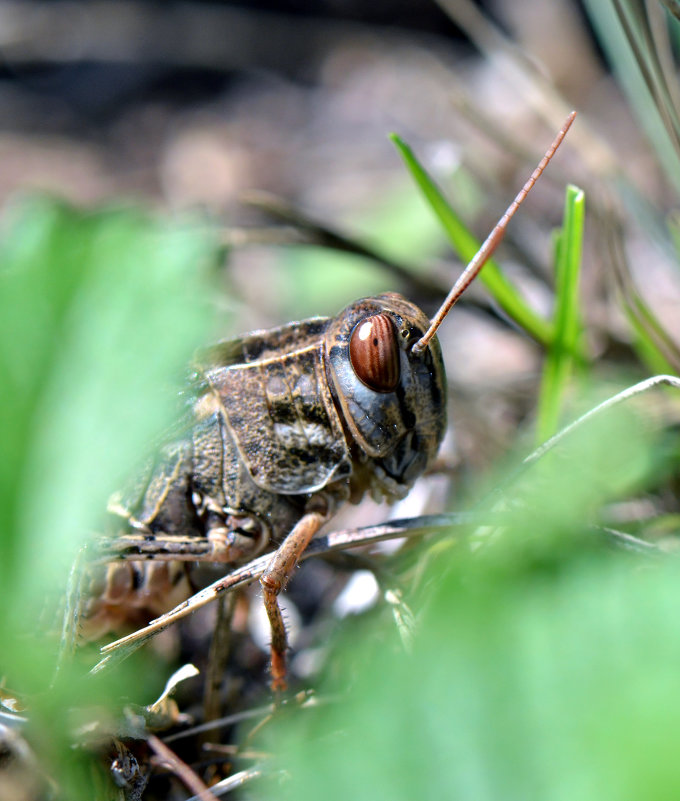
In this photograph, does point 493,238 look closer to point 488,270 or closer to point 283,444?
point 488,270

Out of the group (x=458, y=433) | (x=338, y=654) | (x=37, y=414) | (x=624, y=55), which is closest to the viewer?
(x=37, y=414)

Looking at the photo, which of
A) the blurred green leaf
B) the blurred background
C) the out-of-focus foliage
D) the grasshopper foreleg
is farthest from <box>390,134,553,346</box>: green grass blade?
the blurred green leaf

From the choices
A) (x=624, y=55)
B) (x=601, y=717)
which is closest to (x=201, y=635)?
→ (x=601, y=717)

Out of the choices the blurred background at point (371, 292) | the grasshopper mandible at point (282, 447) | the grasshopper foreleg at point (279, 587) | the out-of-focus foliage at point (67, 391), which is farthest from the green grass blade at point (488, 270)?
the out-of-focus foliage at point (67, 391)

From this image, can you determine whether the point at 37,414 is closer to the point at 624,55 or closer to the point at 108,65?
the point at 624,55

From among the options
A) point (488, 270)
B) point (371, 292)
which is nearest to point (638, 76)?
point (488, 270)

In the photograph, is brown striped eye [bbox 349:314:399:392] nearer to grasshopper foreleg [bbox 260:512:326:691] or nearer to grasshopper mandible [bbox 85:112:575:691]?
grasshopper mandible [bbox 85:112:575:691]
